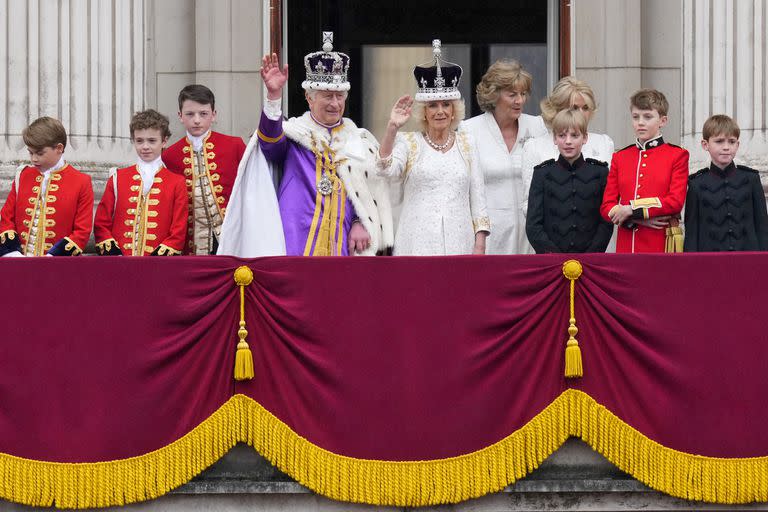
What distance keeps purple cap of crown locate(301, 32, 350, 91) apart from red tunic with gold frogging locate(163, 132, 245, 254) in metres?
0.70

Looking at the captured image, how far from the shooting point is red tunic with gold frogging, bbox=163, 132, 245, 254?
912 cm

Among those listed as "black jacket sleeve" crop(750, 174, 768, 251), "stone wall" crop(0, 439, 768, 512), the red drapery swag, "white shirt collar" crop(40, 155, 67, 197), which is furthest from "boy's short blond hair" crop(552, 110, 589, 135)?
"white shirt collar" crop(40, 155, 67, 197)

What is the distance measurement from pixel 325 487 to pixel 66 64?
3.94 metres

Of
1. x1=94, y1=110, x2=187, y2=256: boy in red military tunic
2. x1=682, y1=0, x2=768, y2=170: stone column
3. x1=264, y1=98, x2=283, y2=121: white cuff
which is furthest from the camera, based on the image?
x1=682, y1=0, x2=768, y2=170: stone column

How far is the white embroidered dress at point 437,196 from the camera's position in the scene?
867 centimetres

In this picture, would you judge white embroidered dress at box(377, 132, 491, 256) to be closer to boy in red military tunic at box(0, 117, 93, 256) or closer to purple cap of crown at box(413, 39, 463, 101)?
purple cap of crown at box(413, 39, 463, 101)

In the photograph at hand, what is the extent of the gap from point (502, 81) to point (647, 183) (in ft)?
3.50

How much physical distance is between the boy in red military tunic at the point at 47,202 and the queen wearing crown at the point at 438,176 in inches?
63.9

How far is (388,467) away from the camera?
7695 mm

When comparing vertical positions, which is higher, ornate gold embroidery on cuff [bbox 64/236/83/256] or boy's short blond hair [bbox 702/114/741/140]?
boy's short blond hair [bbox 702/114/741/140]

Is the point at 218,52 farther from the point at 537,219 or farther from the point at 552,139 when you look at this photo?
the point at 537,219

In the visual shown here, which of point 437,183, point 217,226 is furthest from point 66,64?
point 437,183

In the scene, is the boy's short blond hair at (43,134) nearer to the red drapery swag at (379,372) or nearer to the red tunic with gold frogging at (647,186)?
the red drapery swag at (379,372)

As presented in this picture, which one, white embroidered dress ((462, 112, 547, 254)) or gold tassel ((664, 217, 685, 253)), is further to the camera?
white embroidered dress ((462, 112, 547, 254))
